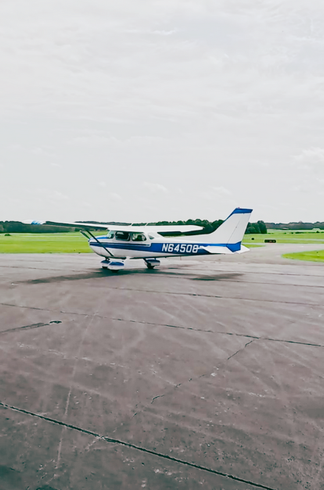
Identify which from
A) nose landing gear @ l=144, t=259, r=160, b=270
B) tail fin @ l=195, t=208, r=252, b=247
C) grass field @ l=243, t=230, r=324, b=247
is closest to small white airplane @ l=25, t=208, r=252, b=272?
tail fin @ l=195, t=208, r=252, b=247

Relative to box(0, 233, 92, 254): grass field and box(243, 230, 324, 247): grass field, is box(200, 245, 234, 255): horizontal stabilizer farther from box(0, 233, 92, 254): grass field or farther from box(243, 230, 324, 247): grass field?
box(243, 230, 324, 247): grass field

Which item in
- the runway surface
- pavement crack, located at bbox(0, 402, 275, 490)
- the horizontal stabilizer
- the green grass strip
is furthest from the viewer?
the green grass strip

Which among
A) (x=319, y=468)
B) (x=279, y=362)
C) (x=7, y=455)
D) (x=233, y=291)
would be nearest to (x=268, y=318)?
(x=279, y=362)

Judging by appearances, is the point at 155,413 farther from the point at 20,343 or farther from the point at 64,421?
the point at 20,343

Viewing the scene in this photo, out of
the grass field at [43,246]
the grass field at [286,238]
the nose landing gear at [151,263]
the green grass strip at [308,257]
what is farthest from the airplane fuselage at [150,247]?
the grass field at [286,238]

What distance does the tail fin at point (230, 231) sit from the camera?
25.4m

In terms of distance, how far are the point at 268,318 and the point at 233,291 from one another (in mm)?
5558

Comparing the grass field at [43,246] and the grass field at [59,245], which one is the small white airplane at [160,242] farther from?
the grass field at [43,246]

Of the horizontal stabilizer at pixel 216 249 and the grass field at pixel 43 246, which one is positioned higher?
the horizontal stabilizer at pixel 216 249

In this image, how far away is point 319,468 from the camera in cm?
439

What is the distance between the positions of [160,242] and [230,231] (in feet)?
14.9

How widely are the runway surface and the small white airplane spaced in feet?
36.6

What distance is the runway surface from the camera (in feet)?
14.3

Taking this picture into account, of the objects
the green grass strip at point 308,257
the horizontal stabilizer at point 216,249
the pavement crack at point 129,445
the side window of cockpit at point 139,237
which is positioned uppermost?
the side window of cockpit at point 139,237
